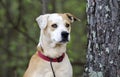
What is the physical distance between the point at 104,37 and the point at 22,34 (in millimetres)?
7127

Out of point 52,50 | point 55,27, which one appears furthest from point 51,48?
point 55,27

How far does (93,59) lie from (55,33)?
2.20 feet

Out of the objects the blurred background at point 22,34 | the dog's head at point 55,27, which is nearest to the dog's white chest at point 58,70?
the dog's head at point 55,27

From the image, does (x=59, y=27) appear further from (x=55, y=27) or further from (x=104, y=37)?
(x=104, y=37)

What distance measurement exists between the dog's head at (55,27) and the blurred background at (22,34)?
17.4ft

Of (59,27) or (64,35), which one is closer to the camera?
(64,35)

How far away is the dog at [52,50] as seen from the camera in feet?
21.6

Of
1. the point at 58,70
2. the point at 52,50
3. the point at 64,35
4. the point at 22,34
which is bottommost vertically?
the point at 22,34

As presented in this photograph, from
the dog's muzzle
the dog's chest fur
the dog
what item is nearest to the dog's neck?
the dog

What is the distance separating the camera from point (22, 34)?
13.0 metres

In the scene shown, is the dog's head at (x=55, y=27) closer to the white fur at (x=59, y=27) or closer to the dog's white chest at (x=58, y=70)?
the white fur at (x=59, y=27)

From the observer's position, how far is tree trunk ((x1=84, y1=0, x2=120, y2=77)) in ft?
19.5

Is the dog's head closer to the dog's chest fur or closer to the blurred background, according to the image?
the dog's chest fur

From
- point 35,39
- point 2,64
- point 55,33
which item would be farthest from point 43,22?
point 2,64
